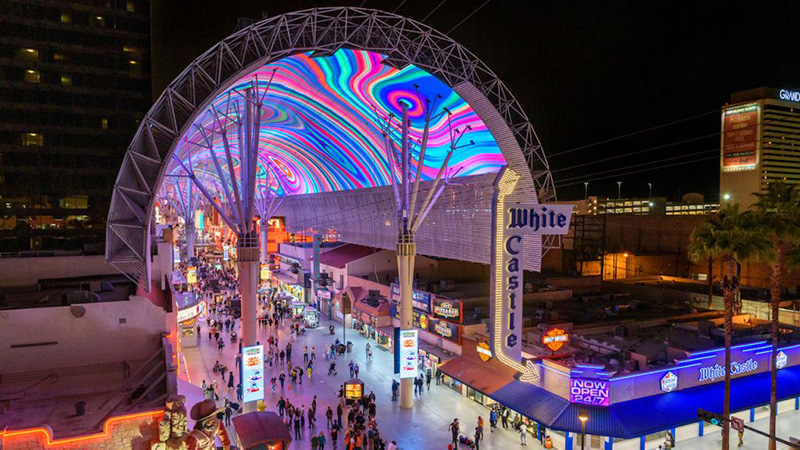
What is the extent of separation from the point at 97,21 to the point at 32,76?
878 cm

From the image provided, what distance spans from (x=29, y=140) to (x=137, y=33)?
15757 mm

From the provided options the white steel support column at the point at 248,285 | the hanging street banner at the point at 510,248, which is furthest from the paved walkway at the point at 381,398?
the hanging street banner at the point at 510,248

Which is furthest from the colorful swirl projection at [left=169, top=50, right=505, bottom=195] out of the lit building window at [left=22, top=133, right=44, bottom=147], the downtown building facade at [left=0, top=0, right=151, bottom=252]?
the lit building window at [left=22, top=133, right=44, bottom=147]

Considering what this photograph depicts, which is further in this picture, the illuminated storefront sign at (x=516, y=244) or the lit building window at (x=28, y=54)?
the lit building window at (x=28, y=54)

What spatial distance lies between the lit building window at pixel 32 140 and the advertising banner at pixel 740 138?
108 metres

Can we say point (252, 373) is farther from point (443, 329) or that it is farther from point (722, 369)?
point (722, 369)

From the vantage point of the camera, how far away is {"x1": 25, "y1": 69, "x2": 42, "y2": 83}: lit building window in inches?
1905

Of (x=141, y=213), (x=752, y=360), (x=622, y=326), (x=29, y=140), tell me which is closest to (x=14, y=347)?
(x=141, y=213)

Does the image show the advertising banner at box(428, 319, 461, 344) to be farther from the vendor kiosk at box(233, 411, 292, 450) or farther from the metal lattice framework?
the vendor kiosk at box(233, 411, 292, 450)

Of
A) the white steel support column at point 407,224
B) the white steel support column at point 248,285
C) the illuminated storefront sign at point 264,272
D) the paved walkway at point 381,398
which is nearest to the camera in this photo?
the paved walkway at point 381,398

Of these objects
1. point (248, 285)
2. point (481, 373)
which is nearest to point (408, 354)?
point (481, 373)

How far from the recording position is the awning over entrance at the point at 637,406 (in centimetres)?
1783

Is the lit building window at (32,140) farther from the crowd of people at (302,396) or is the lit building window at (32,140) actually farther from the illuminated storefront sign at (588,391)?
the illuminated storefront sign at (588,391)

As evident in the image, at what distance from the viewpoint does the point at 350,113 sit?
3222cm
